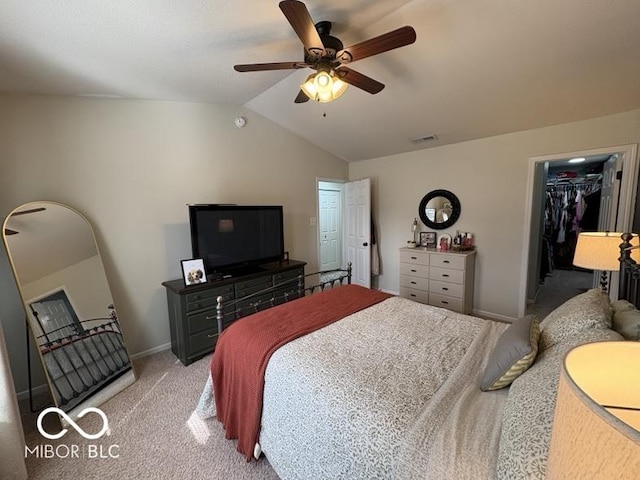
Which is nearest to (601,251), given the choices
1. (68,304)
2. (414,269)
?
(414,269)

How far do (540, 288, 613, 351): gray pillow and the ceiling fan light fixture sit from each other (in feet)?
6.09

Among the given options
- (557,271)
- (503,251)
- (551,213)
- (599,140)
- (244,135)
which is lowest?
(557,271)

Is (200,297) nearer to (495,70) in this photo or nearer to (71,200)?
(71,200)

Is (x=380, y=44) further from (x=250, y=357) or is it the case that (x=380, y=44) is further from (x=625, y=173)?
(x=625, y=173)

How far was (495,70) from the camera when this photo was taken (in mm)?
2354

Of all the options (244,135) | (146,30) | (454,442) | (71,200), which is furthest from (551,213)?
(71,200)

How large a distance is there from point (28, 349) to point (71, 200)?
123 cm

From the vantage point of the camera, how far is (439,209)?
4.08 meters

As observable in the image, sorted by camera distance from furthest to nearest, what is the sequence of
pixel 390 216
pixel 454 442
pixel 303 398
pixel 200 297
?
pixel 390 216 < pixel 200 297 < pixel 303 398 < pixel 454 442

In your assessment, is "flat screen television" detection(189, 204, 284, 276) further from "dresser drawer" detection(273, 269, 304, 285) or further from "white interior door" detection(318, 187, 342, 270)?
"white interior door" detection(318, 187, 342, 270)

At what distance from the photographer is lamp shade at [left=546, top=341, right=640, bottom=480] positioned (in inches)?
12.4

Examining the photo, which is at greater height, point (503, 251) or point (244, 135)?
point (244, 135)

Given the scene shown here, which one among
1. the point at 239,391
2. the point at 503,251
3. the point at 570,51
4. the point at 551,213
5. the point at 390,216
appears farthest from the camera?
the point at 551,213
